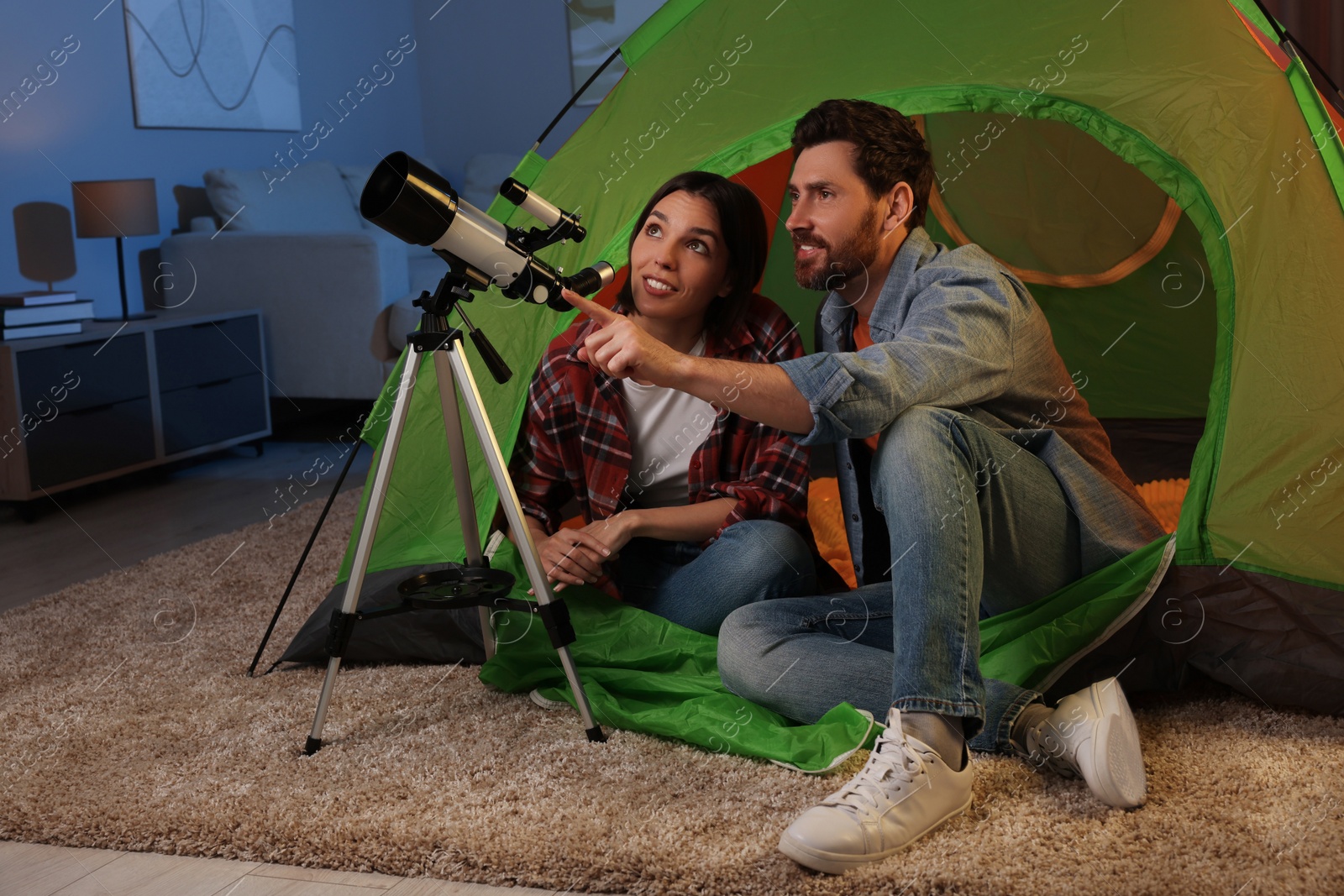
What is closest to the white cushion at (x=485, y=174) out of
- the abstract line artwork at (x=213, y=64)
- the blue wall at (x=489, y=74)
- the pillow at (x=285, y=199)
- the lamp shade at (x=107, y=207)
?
the blue wall at (x=489, y=74)

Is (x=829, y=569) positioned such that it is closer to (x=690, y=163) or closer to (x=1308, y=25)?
(x=690, y=163)

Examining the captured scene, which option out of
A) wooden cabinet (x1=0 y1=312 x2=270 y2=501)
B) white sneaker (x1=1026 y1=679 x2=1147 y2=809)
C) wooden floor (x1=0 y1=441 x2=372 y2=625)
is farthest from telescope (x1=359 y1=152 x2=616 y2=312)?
wooden cabinet (x1=0 y1=312 x2=270 y2=501)

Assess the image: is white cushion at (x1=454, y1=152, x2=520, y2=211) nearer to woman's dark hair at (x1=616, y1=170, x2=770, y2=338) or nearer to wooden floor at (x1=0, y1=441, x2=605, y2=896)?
wooden floor at (x1=0, y1=441, x2=605, y2=896)

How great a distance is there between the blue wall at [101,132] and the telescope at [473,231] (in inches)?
100

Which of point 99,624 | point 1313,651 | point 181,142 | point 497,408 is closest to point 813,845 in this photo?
point 1313,651

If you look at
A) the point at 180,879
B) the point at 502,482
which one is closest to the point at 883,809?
the point at 502,482

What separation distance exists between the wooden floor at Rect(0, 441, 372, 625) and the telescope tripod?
118 centimetres

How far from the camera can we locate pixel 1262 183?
4.86ft

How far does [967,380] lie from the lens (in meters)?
1.27

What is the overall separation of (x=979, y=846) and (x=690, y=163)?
1.03 m

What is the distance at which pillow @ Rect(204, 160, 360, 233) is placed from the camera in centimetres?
395

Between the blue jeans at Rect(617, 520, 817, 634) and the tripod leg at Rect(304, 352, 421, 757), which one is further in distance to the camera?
the blue jeans at Rect(617, 520, 817, 634)

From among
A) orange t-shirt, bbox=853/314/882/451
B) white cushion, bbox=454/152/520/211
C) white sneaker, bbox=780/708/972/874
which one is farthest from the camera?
white cushion, bbox=454/152/520/211

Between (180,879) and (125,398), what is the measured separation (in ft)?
7.39
